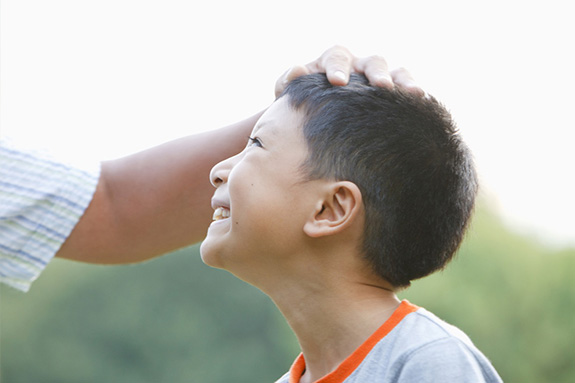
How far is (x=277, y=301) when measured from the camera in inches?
72.3

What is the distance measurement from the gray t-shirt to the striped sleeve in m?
1.04

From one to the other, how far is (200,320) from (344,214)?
45.0ft

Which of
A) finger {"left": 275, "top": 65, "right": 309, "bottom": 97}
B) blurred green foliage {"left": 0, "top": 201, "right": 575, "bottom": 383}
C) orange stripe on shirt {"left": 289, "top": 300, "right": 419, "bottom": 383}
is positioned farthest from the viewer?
blurred green foliage {"left": 0, "top": 201, "right": 575, "bottom": 383}

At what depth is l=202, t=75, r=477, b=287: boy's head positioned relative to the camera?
174 cm

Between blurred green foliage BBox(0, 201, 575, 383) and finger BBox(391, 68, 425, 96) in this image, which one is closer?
finger BBox(391, 68, 425, 96)

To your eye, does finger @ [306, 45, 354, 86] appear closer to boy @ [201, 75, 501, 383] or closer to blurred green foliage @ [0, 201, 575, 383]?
boy @ [201, 75, 501, 383]

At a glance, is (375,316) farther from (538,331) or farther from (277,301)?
(538,331)

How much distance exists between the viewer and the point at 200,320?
49.5 feet

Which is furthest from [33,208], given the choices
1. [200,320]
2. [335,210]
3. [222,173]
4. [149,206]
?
[200,320]

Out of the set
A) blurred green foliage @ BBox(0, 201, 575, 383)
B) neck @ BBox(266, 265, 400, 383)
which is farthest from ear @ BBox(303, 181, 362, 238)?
Answer: blurred green foliage @ BBox(0, 201, 575, 383)

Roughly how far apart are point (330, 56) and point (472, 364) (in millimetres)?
863

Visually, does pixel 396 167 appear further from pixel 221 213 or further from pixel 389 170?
pixel 221 213

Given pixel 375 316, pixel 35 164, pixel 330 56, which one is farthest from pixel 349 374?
pixel 35 164

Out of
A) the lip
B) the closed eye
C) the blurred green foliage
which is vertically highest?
the closed eye
